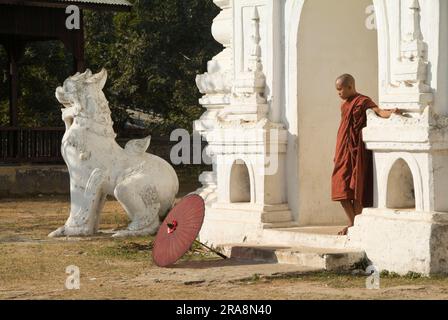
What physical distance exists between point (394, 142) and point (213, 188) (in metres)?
4.05

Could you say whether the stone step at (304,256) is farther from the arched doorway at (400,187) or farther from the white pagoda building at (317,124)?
the arched doorway at (400,187)

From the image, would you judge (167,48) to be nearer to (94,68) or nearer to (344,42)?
(94,68)

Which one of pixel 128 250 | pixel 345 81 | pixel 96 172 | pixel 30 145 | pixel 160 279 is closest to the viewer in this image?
pixel 160 279

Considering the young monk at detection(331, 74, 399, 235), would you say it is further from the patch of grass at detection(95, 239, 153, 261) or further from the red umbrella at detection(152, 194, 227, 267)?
the patch of grass at detection(95, 239, 153, 261)

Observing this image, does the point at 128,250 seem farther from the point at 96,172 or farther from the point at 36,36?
the point at 36,36

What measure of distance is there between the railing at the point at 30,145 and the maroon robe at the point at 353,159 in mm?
12361

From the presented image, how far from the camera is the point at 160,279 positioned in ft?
32.3

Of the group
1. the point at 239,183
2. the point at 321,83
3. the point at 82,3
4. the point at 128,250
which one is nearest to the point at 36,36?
the point at 82,3

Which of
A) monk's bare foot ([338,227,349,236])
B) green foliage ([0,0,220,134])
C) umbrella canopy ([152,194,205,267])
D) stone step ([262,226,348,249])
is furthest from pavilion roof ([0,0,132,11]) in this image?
monk's bare foot ([338,227,349,236])

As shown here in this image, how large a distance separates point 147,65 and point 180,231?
1608cm

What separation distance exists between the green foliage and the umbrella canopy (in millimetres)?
14959

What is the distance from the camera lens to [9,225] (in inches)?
618

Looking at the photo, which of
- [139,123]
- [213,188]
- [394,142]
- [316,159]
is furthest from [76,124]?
[139,123]

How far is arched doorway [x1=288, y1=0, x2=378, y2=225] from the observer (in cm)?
1166
